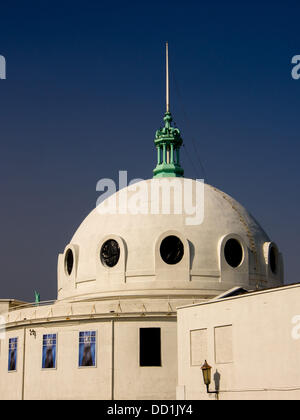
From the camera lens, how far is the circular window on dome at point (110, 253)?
49.0 metres

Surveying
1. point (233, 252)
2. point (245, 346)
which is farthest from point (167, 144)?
point (245, 346)

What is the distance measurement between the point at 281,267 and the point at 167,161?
10.7 meters

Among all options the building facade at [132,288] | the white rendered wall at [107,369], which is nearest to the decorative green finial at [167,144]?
the building facade at [132,288]

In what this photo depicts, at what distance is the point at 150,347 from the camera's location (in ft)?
145

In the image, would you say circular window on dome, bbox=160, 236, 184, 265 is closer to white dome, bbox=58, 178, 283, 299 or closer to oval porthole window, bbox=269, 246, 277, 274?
white dome, bbox=58, 178, 283, 299

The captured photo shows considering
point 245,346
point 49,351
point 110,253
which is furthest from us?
point 110,253

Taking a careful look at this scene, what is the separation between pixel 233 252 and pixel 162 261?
4539 mm

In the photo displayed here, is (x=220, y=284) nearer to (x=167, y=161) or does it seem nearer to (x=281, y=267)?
(x=281, y=267)

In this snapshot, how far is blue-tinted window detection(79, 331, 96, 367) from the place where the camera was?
44.5m

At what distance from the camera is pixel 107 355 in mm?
44250

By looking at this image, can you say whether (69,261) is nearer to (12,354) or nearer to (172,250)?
(12,354)

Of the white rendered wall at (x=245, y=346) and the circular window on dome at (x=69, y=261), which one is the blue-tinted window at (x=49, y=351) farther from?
the white rendered wall at (x=245, y=346)

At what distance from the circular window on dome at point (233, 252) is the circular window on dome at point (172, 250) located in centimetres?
286
